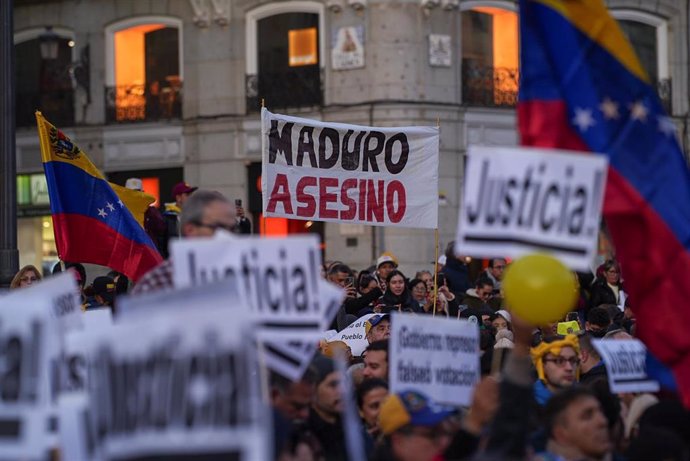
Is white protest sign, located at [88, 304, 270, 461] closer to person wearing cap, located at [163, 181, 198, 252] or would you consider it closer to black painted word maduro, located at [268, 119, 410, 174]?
person wearing cap, located at [163, 181, 198, 252]

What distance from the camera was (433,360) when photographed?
298 inches

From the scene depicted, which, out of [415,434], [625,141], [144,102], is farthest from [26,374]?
[144,102]

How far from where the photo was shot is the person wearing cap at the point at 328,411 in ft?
23.5

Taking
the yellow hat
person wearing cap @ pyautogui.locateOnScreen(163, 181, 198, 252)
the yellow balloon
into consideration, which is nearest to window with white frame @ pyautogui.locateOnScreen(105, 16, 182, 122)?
person wearing cap @ pyautogui.locateOnScreen(163, 181, 198, 252)

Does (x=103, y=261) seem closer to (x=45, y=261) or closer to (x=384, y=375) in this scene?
(x=384, y=375)

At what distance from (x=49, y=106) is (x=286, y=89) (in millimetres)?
5448

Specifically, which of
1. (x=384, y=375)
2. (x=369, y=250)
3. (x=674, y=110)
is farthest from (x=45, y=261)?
(x=384, y=375)

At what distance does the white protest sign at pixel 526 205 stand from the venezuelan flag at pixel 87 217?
205 inches

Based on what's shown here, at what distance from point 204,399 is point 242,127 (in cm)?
2451

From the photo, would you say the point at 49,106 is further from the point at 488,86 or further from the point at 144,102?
the point at 488,86

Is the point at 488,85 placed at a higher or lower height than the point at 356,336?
higher

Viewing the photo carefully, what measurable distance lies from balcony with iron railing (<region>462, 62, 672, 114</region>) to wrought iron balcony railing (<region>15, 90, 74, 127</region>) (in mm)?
8029

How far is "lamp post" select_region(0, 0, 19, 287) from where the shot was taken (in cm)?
1461

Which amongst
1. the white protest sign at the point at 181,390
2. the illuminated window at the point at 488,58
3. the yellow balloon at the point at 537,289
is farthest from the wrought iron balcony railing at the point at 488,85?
the white protest sign at the point at 181,390
